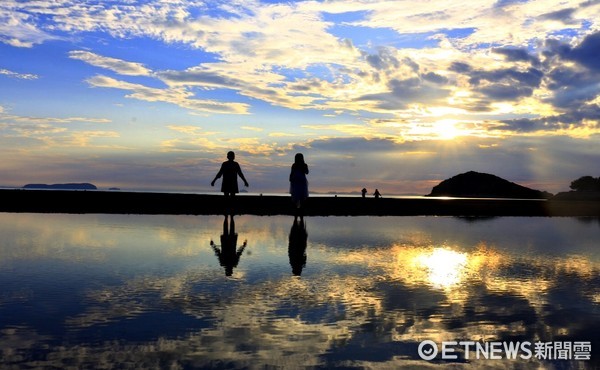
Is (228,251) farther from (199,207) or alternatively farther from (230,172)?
(199,207)

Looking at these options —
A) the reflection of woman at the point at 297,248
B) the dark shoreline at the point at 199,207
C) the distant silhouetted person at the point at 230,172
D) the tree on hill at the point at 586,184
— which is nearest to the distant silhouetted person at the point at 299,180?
the reflection of woman at the point at 297,248

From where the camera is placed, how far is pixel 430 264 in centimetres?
959

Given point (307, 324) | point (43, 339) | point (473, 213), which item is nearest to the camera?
point (43, 339)

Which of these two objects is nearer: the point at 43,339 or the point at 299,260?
the point at 43,339

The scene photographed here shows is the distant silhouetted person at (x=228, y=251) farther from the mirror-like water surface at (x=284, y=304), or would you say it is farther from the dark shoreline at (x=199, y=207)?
the dark shoreline at (x=199, y=207)

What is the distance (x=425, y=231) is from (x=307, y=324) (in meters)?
12.3

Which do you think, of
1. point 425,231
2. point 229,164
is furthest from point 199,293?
point 229,164

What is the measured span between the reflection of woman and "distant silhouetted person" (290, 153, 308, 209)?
206 cm

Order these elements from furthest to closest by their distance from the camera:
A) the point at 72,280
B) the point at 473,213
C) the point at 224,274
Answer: the point at 473,213
the point at 224,274
the point at 72,280

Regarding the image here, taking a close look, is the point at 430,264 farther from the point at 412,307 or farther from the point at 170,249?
the point at 170,249

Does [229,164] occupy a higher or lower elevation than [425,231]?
higher

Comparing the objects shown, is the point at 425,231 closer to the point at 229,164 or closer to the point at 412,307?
the point at 229,164

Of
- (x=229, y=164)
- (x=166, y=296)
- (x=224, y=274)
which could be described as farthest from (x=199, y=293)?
(x=229, y=164)

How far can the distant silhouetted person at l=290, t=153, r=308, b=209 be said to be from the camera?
1891 centimetres
